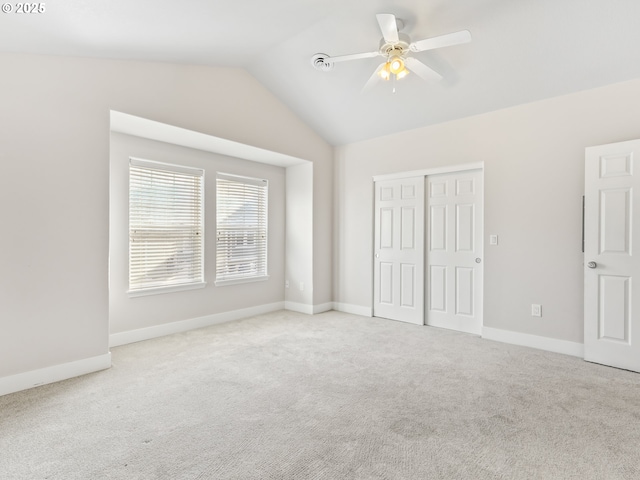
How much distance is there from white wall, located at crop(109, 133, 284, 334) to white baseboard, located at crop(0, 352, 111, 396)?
75 cm

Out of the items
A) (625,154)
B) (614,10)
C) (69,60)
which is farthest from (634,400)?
(69,60)

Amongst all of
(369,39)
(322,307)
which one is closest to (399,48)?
(369,39)

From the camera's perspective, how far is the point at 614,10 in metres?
2.64

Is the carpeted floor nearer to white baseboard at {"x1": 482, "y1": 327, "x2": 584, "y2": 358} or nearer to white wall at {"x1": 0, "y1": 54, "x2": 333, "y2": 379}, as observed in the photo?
white baseboard at {"x1": 482, "y1": 327, "x2": 584, "y2": 358}

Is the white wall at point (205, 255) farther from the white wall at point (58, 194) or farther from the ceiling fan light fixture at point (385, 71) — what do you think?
the ceiling fan light fixture at point (385, 71)

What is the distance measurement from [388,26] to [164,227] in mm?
3271

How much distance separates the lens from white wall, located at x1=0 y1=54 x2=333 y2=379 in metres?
2.59

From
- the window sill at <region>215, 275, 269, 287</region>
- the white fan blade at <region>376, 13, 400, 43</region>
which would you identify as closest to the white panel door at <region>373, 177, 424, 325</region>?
the window sill at <region>215, 275, 269, 287</region>

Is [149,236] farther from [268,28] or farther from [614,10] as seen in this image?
[614,10]

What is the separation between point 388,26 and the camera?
2.43 m

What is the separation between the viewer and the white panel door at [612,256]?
303 centimetres

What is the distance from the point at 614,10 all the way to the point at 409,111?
6.60 ft

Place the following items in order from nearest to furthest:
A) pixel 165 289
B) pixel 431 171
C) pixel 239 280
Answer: pixel 165 289
pixel 431 171
pixel 239 280

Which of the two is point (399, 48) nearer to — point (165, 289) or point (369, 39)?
point (369, 39)
